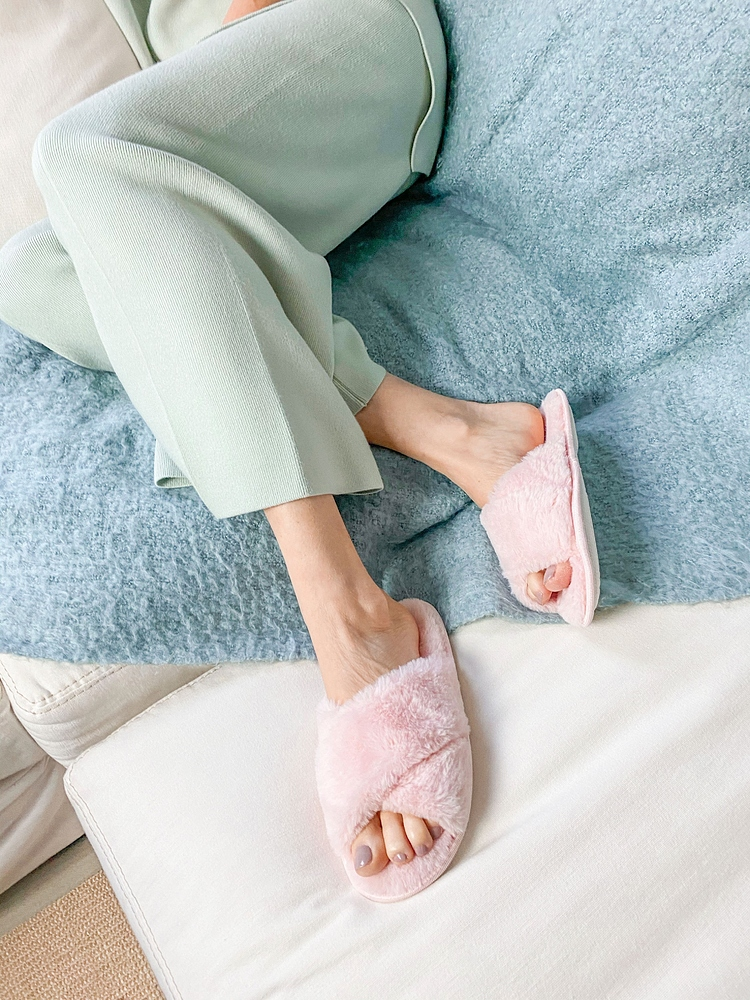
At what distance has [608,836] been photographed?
22.7 inches

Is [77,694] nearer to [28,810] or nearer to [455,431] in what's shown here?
[28,810]

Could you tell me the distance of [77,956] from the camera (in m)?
0.92

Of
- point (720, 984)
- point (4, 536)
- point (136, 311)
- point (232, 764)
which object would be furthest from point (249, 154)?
point (720, 984)

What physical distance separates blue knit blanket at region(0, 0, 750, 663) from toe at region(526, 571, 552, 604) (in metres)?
0.05

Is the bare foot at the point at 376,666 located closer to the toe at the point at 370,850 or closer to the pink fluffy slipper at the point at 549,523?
the toe at the point at 370,850

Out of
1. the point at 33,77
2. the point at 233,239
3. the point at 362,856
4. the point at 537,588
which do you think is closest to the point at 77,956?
the point at 362,856

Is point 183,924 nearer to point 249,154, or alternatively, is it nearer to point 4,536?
point 4,536

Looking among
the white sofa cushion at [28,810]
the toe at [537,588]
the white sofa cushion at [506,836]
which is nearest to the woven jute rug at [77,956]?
the white sofa cushion at [28,810]

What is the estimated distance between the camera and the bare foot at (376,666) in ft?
1.97

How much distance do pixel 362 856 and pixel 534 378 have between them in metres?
0.53

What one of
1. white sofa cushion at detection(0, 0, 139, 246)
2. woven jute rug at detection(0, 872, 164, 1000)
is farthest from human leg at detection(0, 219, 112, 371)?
woven jute rug at detection(0, 872, 164, 1000)

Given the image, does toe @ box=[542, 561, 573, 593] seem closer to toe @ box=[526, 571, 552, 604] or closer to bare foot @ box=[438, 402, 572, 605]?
toe @ box=[526, 571, 552, 604]

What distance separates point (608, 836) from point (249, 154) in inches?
28.1

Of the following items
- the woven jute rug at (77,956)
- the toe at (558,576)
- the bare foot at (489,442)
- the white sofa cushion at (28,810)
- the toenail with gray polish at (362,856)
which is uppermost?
the bare foot at (489,442)
